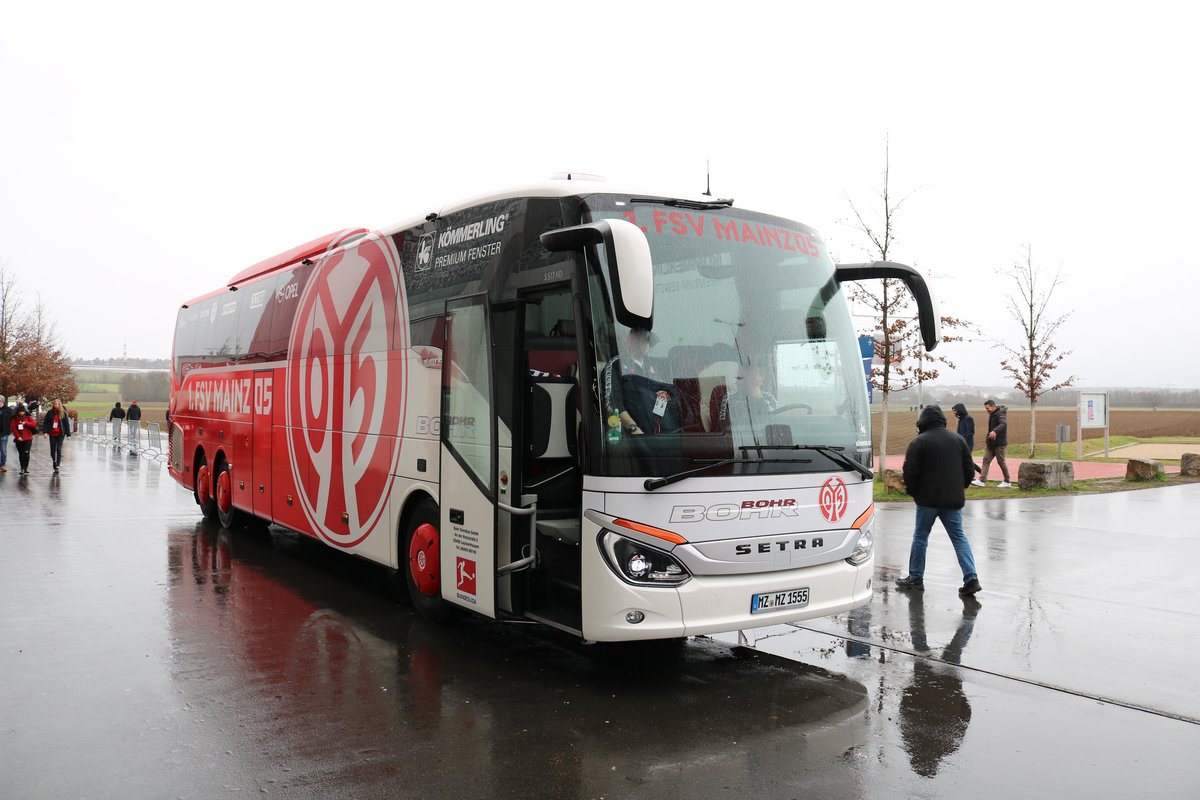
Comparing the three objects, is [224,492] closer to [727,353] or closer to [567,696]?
[567,696]

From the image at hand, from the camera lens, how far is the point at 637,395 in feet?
19.2

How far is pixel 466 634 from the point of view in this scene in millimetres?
7711

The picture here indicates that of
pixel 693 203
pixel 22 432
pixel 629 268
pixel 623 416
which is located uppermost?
pixel 693 203

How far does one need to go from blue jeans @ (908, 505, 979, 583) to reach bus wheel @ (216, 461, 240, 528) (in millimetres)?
9056

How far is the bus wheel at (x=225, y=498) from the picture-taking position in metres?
13.3

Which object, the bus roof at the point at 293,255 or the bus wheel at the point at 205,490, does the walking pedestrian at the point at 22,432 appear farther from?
the bus roof at the point at 293,255

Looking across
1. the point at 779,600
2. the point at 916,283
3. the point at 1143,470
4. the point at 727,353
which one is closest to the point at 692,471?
the point at 727,353

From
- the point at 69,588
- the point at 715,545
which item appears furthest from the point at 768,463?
the point at 69,588

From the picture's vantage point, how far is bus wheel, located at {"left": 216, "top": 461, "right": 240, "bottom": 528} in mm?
13335

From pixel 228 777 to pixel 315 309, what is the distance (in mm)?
6525

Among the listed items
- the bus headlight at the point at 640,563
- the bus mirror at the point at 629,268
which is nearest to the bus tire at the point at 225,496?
the bus headlight at the point at 640,563

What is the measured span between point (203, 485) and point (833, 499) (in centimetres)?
1113

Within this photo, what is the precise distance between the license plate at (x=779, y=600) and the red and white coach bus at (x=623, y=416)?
0.01 m

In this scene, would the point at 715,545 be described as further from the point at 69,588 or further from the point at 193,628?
the point at 69,588
